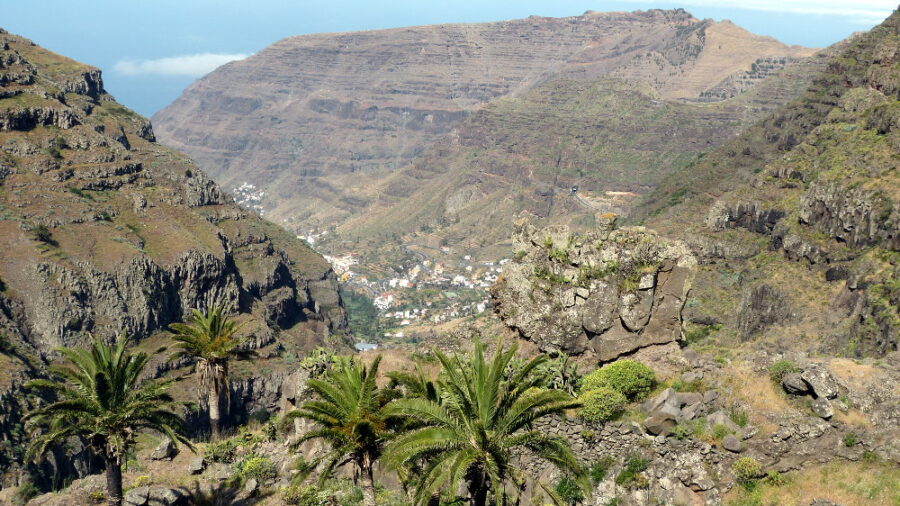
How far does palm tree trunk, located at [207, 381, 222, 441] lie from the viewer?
44.7 m

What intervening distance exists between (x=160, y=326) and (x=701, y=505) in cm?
9740

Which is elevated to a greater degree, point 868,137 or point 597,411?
point 868,137

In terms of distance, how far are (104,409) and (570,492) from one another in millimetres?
21436

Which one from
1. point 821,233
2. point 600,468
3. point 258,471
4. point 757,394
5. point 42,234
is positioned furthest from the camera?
point 42,234

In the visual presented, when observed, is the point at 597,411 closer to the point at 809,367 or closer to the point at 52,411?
the point at 809,367

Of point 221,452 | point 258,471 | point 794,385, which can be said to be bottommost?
point 221,452

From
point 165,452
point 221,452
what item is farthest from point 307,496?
point 165,452

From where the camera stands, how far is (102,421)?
30.7 meters

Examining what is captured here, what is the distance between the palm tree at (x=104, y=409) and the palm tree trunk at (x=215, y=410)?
11.5 metres

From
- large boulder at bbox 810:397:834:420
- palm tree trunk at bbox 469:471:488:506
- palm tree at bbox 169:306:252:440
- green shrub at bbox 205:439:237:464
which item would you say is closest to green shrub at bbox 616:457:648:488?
large boulder at bbox 810:397:834:420

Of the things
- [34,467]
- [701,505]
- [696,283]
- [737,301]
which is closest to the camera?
[701,505]

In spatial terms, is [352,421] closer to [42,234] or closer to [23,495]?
[23,495]

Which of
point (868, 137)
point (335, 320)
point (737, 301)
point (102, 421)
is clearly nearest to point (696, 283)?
point (737, 301)

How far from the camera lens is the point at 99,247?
340 feet
